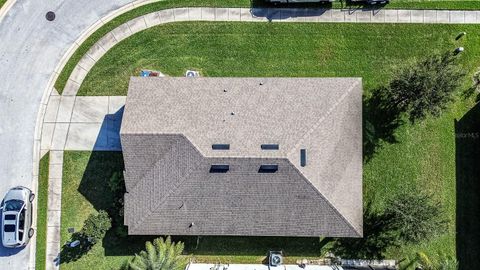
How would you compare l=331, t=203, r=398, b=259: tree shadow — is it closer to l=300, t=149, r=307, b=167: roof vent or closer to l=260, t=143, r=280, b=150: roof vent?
l=300, t=149, r=307, b=167: roof vent

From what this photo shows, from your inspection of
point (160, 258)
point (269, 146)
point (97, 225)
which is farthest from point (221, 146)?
point (97, 225)

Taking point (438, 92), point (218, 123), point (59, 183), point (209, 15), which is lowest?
point (59, 183)

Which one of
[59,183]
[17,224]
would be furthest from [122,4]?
[17,224]

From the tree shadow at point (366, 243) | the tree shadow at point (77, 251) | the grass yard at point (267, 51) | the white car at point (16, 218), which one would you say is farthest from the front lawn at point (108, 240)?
the grass yard at point (267, 51)

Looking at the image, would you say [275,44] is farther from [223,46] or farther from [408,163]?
[408,163]

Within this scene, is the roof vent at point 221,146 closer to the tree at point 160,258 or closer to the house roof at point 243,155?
the house roof at point 243,155

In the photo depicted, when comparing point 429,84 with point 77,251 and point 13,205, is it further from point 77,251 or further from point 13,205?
point 13,205
